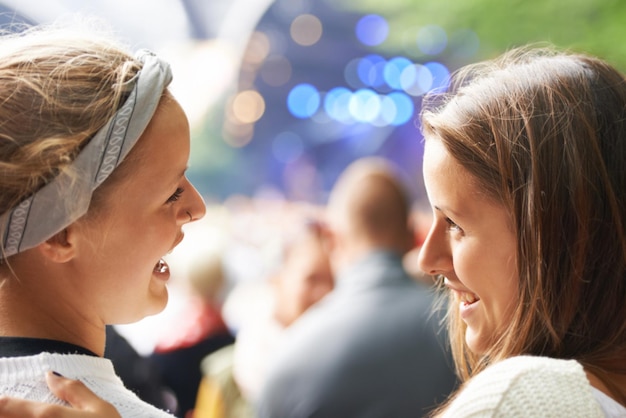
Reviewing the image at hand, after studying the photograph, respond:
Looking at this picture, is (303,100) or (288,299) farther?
(303,100)

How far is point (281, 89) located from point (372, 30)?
122 centimetres

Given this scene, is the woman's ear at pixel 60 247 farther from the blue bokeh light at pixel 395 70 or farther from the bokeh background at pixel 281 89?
the blue bokeh light at pixel 395 70

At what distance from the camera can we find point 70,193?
1.28 m

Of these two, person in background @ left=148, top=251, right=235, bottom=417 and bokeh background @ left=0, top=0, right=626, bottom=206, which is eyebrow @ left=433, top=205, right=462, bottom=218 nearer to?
person in background @ left=148, top=251, right=235, bottom=417

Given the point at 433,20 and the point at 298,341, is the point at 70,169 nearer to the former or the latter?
the point at 298,341

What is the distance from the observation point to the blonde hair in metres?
1.26

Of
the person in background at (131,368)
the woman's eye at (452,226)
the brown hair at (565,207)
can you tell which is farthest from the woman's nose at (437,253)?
the person in background at (131,368)

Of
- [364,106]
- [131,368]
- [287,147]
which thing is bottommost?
[131,368]

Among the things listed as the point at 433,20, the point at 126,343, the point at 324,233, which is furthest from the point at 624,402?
the point at 433,20

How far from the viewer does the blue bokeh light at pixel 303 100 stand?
8.48m

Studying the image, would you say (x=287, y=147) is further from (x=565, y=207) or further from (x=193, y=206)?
(x=565, y=207)

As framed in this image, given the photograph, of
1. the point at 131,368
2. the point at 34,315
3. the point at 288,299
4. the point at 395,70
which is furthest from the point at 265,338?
the point at 395,70

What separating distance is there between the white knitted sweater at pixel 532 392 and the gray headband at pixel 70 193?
0.70 meters

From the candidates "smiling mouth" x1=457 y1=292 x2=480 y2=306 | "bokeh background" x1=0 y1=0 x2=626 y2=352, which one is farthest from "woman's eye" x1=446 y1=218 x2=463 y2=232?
"bokeh background" x1=0 y1=0 x2=626 y2=352
